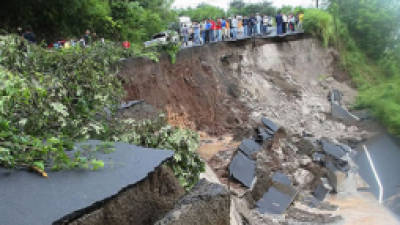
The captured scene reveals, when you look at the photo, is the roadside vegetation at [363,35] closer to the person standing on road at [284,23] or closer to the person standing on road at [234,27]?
the person standing on road at [284,23]

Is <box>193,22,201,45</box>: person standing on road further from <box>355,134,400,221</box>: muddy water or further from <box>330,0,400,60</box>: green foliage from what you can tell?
<box>330,0,400,60</box>: green foliage

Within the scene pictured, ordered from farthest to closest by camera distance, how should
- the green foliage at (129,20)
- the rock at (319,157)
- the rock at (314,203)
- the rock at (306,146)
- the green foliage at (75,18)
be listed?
the green foliage at (129,20)
the green foliage at (75,18)
the rock at (306,146)
the rock at (319,157)
the rock at (314,203)

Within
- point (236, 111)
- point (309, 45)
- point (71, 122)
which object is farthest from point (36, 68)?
point (309, 45)

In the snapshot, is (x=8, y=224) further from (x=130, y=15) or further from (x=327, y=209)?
(x=130, y=15)

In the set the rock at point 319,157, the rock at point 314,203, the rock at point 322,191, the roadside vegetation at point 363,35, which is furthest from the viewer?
the roadside vegetation at point 363,35

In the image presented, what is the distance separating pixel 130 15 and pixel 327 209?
15.3 m

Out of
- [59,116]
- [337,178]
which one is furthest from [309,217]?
[59,116]

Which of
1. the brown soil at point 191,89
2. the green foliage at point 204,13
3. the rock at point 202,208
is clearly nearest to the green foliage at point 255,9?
the green foliage at point 204,13

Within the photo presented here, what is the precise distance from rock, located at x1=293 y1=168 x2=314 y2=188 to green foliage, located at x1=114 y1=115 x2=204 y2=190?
6762 millimetres

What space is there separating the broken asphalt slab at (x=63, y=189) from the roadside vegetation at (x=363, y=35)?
20612mm

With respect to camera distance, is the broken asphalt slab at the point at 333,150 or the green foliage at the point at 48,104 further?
the broken asphalt slab at the point at 333,150

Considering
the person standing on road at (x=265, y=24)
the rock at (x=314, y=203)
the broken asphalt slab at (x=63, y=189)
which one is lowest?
the rock at (x=314, y=203)

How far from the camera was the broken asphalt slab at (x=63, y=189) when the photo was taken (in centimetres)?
281

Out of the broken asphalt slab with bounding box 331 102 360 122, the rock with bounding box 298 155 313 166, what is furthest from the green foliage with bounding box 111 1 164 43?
the rock with bounding box 298 155 313 166
